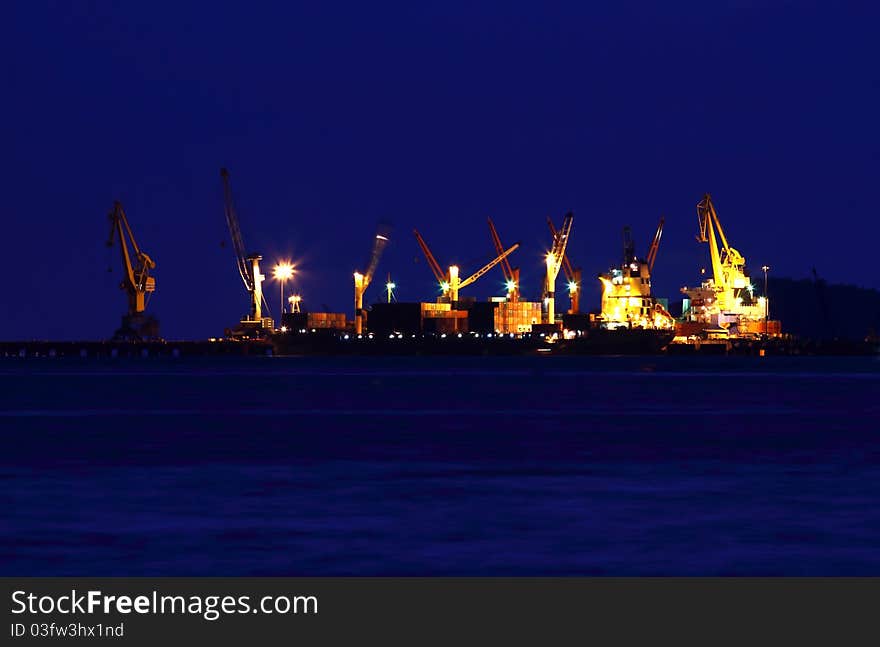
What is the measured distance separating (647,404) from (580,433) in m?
24.2

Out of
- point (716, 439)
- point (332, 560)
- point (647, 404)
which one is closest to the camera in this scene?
point (332, 560)

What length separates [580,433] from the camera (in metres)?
49.5

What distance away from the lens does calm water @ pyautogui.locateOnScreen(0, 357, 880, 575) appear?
2075cm

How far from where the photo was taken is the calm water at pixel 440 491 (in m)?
20.8

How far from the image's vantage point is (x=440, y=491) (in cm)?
3033
